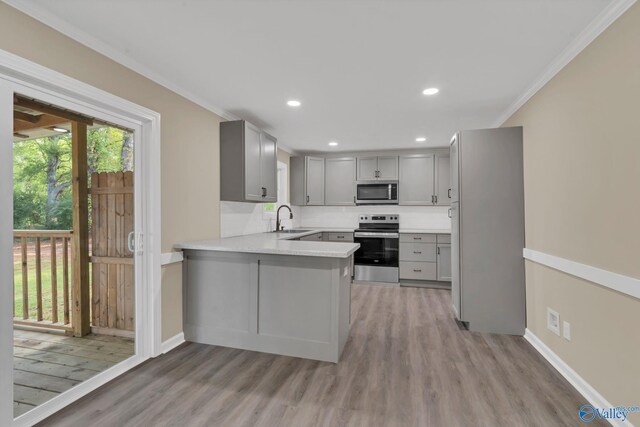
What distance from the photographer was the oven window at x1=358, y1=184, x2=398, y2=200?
535cm

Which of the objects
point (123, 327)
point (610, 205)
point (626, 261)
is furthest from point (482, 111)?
point (123, 327)

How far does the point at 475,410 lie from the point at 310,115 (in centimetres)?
310

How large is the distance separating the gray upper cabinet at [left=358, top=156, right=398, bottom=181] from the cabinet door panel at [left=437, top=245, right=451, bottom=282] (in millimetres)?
1480

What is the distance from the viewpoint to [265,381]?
2170 millimetres

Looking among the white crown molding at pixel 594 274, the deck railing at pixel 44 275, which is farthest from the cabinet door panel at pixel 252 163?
the white crown molding at pixel 594 274

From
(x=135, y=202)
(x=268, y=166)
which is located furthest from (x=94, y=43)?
(x=268, y=166)

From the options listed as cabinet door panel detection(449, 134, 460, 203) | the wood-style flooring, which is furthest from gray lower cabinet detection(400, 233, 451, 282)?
the wood-style flooring

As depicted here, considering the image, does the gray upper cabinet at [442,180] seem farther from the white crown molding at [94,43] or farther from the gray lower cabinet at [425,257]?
the white crown molding at [94,43]

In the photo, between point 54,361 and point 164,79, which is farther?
point 164,79

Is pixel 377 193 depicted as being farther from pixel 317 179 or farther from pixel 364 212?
pixel 317 179

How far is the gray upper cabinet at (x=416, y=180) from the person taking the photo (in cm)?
522

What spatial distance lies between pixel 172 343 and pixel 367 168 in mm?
4089

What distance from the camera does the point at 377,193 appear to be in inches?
214

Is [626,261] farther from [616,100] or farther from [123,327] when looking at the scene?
[123,327]
